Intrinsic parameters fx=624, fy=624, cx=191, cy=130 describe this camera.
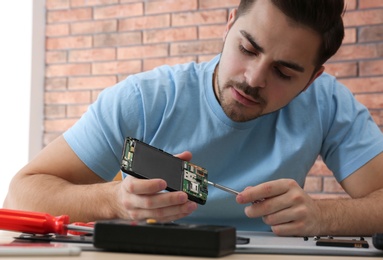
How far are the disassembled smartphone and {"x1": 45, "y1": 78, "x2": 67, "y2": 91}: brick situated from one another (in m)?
2.57

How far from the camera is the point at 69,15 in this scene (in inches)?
139

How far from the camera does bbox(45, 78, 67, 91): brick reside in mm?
3543

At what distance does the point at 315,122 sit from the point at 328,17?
259 mm

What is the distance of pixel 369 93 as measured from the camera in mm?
2887

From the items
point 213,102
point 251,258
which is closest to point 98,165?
point 213,102

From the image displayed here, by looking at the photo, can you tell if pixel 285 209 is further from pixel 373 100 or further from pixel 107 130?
pixel 373 100

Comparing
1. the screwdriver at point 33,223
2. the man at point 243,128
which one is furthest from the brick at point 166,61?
the screwdriver at point 33,223

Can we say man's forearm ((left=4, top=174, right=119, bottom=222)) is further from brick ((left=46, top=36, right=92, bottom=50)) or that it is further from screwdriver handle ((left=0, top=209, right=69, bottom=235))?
A: brick ((left=46, top=36, right=92, bottom=50))

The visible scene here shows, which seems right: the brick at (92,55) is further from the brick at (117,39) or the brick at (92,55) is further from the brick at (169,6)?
the brick at (169,6)

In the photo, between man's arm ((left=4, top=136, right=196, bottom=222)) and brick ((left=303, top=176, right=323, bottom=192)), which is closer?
man's arm ((left=4, top=136, right=196, bottom=222))

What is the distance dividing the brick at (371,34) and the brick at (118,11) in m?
1.16

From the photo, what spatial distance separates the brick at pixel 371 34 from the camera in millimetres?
2881

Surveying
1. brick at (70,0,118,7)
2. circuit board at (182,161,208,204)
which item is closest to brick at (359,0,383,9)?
brick at (70,0,118,7)

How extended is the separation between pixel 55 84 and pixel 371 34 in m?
1.75
